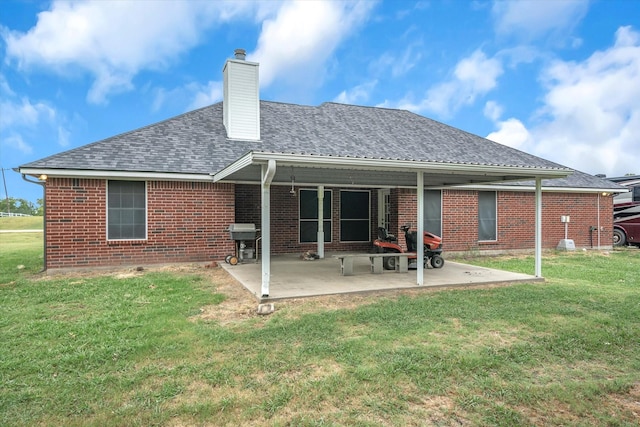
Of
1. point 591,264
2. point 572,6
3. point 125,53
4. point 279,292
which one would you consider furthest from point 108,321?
point 125,53

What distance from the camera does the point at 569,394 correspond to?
3145mm

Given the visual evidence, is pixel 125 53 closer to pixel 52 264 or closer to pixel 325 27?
pixel 325 27

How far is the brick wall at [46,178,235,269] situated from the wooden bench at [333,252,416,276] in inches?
144

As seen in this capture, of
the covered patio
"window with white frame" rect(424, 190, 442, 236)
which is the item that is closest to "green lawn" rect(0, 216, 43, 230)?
the covered patio

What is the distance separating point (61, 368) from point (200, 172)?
670 cm

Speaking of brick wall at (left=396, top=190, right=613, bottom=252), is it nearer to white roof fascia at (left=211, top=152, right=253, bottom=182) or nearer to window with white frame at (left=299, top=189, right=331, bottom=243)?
window with white frame at (left=299, top=189, right=331, bottom=243)

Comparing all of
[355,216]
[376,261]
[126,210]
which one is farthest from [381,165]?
[355,216]

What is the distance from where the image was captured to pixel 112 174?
9.02 metres

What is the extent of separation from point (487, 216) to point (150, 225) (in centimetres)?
1034

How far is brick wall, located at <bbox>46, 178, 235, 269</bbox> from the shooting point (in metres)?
8.96

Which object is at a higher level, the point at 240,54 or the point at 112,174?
the point at 240,54

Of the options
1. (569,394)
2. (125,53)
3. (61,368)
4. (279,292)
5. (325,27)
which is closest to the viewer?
(569,394)

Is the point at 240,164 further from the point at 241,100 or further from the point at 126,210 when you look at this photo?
the point at 241,100

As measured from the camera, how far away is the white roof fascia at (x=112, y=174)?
8547 millimetres
